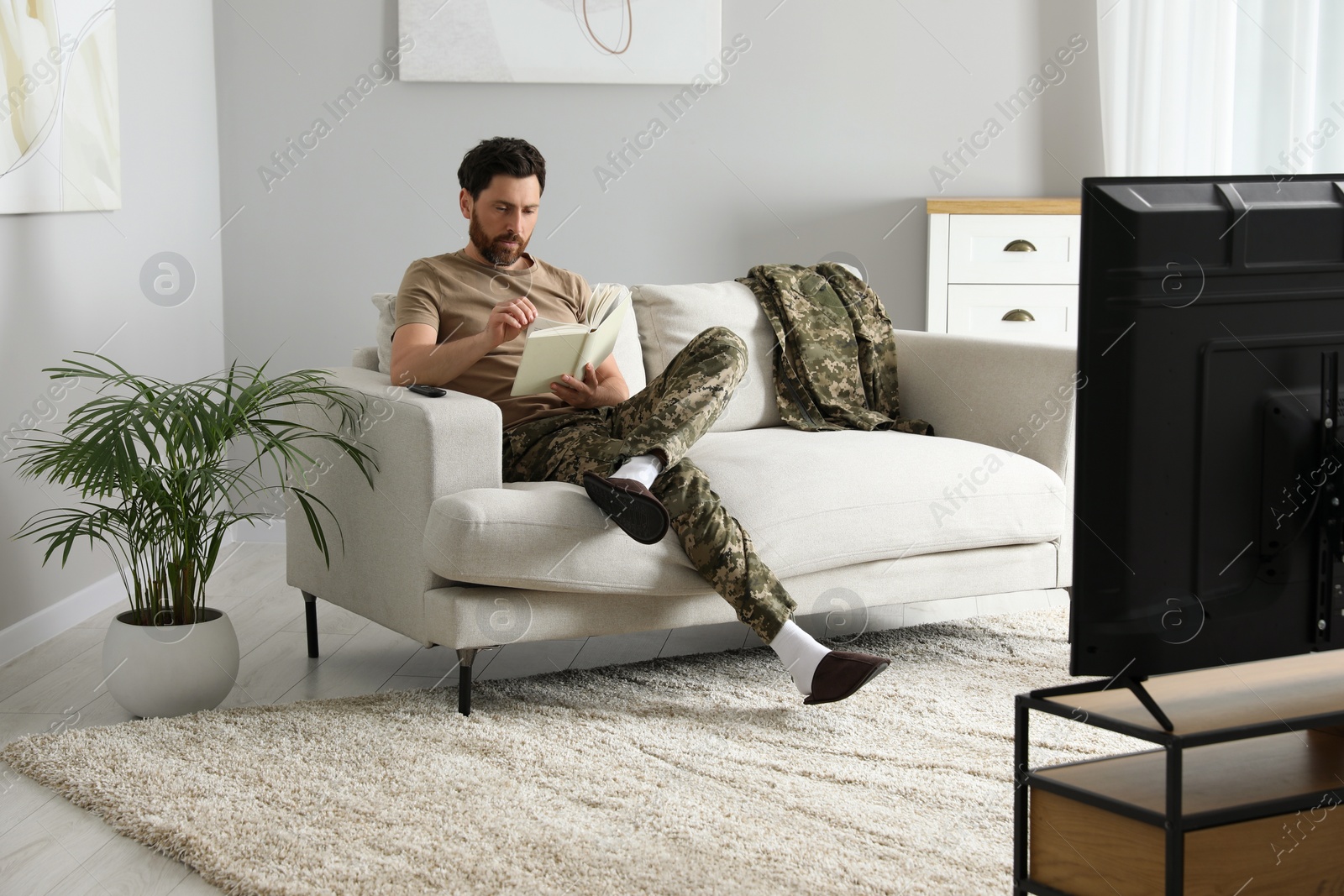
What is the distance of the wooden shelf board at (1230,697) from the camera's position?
1130mm

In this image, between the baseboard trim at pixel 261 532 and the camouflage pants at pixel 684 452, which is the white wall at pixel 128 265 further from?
the camouflage pants at pixel 684 452

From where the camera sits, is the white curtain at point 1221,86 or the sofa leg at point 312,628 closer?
the sofa leg at point 312,628

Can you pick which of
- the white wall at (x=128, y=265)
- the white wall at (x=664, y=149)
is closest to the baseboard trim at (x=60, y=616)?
the white wall at (x=128, y=265)

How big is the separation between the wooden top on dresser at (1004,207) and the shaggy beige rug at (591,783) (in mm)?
1564

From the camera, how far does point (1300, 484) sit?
1.09 metres

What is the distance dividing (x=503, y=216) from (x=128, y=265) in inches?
46.1

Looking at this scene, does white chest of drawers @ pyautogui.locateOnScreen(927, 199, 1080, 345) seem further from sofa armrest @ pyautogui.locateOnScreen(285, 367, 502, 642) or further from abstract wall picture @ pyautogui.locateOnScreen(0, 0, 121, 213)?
abstract wall picture @ pyautogui.locateOnScreen(0, 0, 121, 213)

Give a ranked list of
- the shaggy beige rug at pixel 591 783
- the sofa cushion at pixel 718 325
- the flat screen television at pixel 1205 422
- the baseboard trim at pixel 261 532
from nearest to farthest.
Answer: the flat screen television at pixel 1205 422 < the shaggy beige rug at pixel 591 783 < the sofa cushion at pixel 718 325 < the baseboard trim at pixel 261 532

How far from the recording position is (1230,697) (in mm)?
1206

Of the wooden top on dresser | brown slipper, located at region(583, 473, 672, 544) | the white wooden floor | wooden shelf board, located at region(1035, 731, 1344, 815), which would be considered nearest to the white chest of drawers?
the wooden top on dresser

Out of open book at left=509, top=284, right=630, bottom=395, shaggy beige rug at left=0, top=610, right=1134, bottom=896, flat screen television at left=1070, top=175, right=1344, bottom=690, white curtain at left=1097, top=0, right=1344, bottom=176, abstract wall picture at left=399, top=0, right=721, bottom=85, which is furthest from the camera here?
abstract wall picture at left=399, top=0, right=721, bottom=85

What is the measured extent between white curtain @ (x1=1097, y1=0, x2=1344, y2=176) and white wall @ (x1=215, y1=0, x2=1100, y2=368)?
124 mm

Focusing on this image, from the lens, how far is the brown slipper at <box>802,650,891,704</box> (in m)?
2.13

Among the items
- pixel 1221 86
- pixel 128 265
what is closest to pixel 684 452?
pixel 128 265
